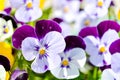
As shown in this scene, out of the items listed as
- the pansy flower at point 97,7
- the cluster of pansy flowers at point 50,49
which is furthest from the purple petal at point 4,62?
the pansy flower at point 97,7

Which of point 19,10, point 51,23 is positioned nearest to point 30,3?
point 19,10

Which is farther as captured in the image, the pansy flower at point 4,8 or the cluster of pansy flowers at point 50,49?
the pansy flower at point 4,8

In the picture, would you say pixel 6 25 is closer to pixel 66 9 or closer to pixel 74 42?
pixel 74 42

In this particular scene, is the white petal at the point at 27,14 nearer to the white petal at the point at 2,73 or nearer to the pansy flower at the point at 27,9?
the pansy flower at the point at 27,9

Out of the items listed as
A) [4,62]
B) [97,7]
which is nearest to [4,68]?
[4,62]

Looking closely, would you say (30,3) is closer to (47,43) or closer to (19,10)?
(19,10)

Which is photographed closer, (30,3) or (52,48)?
(52,48)

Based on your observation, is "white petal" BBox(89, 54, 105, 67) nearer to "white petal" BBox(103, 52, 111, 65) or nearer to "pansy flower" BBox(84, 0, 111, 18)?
"white petal" BBox(103, 52, 111, 65)
